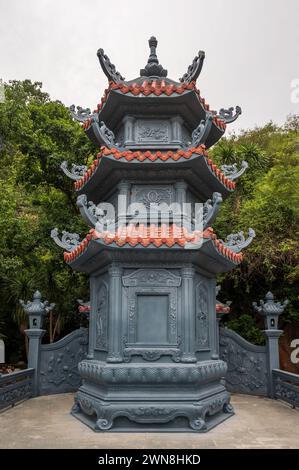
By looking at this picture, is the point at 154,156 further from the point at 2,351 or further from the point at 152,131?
the point at 2,351

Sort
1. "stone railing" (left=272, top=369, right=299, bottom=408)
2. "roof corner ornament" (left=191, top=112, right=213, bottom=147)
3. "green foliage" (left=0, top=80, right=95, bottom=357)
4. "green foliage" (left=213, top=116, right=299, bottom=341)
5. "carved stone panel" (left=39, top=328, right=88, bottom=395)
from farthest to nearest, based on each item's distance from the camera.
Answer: "green foliage" (left=213, top=116, right=299, bottom=341), "green foliage" (left=0, top=80, right=95, bottom=357), "carved stone panel" (left=39, top=328, right=88, bottom=395), "stone railing" (left=272, top=369, right=299, bottom=408), "roof corner ornament" (left=191, top=112, right=213, bottom=147)

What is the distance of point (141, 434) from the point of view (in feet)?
22.8

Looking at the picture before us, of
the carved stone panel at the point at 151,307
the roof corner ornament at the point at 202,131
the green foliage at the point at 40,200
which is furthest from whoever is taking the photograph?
the green foliage at the point at 40,200

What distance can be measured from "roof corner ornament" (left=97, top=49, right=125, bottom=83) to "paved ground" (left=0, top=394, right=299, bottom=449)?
6.90 m

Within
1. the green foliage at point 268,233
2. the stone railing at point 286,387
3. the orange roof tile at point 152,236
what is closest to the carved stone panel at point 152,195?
the orange roof tile at point 152,236

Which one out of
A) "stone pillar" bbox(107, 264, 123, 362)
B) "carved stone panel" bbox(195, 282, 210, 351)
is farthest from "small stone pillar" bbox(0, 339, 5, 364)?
"carved stone panel" bbox(195, 282, 210, 351)

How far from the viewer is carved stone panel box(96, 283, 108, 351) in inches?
315

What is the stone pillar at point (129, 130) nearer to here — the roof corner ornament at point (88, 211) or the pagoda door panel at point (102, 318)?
the roof corner ornament at point (88, 211)

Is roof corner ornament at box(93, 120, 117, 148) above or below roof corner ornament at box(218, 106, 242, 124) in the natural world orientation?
below

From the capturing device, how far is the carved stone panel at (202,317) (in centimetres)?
800

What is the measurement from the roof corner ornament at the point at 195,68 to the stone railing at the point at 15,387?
7587 millimetres

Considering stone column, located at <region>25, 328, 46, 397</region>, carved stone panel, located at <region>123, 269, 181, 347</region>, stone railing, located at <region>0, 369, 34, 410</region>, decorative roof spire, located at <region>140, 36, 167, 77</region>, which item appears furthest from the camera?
stone column, located at <region>25, 328, 46, 397</region>

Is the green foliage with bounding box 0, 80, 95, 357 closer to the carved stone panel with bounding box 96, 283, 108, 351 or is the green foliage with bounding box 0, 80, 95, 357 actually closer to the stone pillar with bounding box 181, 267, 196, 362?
the carved stone panel with bounding box 96, 283, 108, 351

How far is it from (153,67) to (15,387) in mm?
8238
